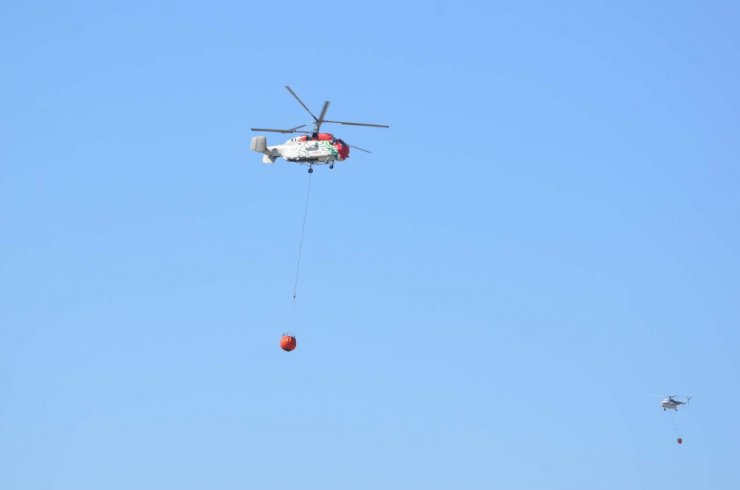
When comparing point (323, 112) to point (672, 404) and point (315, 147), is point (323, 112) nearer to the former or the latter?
point (315, 147)

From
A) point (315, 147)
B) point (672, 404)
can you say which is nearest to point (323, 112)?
point (315, 147)

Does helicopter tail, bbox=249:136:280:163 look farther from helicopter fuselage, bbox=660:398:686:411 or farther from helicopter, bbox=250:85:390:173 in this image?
helicopter fuselage, bbox=660:398:686:411

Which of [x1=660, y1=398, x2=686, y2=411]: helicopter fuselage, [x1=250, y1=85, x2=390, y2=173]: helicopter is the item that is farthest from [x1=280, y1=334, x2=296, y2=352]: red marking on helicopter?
[x1=660, y1=398, x2=686, y2=411]: helicopter fuselage

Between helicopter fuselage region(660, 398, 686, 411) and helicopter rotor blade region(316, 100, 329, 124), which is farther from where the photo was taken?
helicopter fuselage region(660, 398, 686, 411)

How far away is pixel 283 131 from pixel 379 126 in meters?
6.63

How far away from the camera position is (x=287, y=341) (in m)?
72.3

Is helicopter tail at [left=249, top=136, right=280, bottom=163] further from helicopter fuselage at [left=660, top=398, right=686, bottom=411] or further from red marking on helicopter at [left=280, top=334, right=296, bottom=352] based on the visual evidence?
helicopter fuselage at [left=660, top=398, right=686, bottom=411]

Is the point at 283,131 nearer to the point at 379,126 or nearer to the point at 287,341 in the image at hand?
the point at 379,126

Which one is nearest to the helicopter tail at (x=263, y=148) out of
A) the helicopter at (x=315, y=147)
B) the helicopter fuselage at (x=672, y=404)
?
the helicopter at (x=315, y=147)

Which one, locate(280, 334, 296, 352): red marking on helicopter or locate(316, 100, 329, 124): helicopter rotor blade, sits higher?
locate(316, 100, 329, 124): helicopter rotor blade

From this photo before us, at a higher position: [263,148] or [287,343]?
[263,148]

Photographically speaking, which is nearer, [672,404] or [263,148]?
[263,148]

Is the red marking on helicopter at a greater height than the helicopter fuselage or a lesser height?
lesser

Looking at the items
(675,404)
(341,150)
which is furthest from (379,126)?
(675,404)
